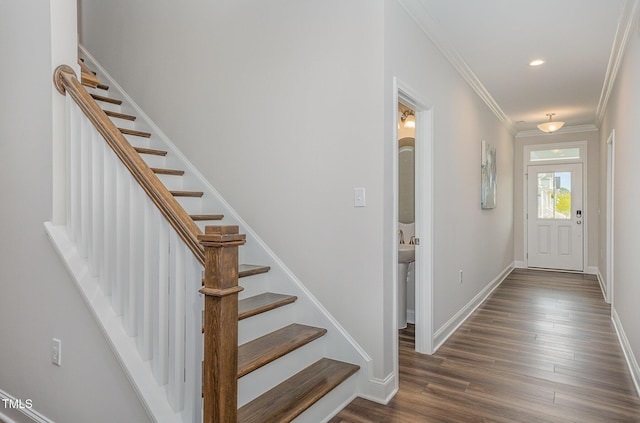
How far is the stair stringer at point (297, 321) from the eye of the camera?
2158mm

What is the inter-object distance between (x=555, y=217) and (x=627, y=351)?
468cm

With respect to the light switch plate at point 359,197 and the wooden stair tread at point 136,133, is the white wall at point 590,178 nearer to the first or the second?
the light switch plate at point 359,197

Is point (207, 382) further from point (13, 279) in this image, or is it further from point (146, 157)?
point (146, 157)

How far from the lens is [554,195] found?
7266 mm

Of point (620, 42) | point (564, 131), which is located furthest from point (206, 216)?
point (564, 131)

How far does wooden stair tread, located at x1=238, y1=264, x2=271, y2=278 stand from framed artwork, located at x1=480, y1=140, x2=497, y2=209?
123 inches

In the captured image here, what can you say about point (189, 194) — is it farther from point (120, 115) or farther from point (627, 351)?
point (627, 351)

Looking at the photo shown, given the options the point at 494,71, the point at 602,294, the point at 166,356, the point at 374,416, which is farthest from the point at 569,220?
the point at 166,356

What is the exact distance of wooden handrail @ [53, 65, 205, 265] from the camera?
1413 mm

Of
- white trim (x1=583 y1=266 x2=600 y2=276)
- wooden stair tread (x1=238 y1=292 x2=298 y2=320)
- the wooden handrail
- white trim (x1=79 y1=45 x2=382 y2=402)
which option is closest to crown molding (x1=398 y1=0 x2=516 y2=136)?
white trim (x1=79 y1=45 x2=382 y2=402)

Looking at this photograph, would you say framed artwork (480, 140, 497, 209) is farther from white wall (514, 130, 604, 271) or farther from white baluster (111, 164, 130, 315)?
white baluster (111, 164, 130, 315)

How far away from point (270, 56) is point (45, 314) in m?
2.11

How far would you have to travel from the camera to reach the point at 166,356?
5.22 feet

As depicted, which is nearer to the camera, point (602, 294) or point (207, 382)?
point (207, 382)
